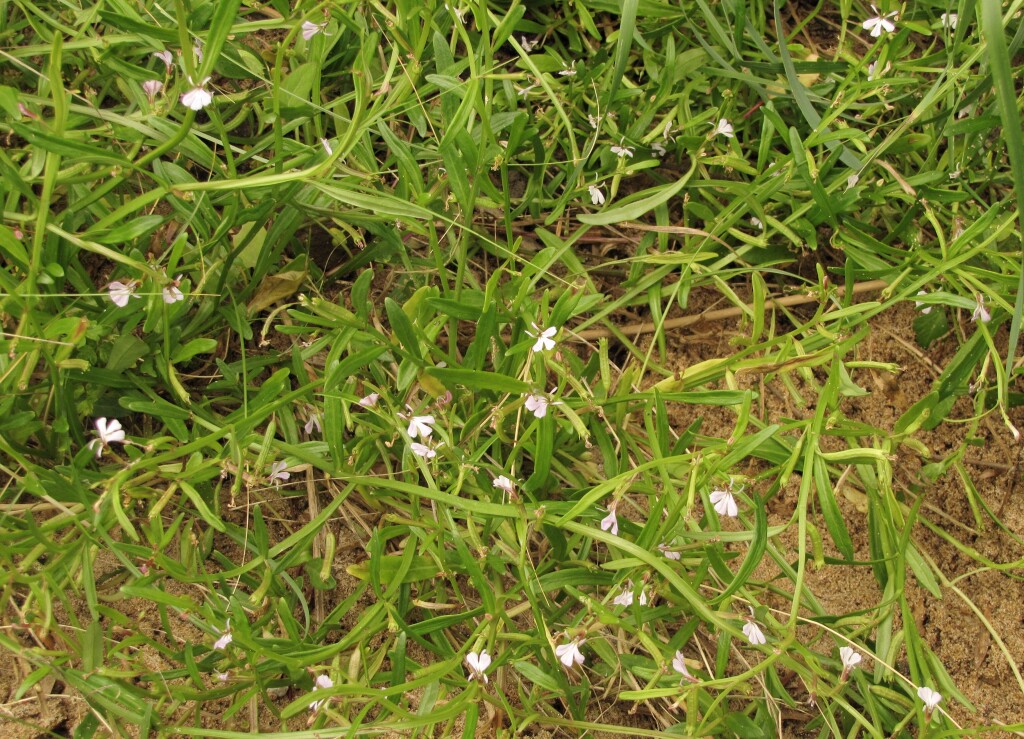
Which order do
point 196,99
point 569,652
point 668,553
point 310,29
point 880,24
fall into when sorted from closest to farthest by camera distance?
1. point 196,99
2. point 569,652
3. point 668,553
4. point 310,29
5. point 880,24

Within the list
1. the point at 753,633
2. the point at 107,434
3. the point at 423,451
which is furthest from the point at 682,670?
the point at 107,434

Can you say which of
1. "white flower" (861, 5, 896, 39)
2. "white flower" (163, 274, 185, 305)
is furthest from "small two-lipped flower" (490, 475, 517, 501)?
"white flower" (861, 5, 896, 39)

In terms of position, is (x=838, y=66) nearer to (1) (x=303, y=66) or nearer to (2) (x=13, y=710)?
(1) (x=303, y=66)

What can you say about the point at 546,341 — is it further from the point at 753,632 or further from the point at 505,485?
the point at 753,632

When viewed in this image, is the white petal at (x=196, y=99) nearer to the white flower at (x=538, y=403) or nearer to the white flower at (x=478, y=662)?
the white flower at (x=538, y=403)

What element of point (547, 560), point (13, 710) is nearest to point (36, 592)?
point (13, 710)

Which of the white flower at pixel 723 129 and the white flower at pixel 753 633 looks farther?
the white flower at pixel 723 129

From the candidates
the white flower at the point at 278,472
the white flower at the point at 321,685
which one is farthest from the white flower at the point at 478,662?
the white flower at the point at 278,472
